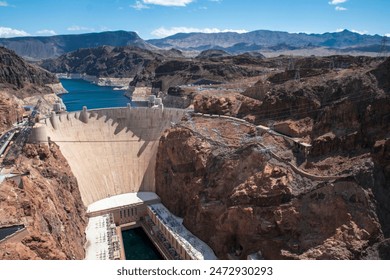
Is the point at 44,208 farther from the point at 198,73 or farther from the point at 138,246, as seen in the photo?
the point at 198,73

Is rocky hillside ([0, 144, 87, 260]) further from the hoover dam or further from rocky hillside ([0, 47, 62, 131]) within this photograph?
rocky hillside ([0, 47, 62, 131])

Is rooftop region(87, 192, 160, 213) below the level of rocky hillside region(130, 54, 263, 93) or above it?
below

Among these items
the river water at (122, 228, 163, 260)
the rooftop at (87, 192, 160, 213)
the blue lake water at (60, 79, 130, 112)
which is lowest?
the river water at (122, 228, 163, 260)

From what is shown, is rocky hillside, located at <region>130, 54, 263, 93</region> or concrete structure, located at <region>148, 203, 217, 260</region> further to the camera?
rocky hillside, located at <region>130, 54, 263, 93</region>

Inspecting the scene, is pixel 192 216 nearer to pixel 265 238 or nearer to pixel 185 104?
pixel 265 238

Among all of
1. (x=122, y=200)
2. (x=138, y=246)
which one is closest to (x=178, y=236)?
(x=138, y=246)

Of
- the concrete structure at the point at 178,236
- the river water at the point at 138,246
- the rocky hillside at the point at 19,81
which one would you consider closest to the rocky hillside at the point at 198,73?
the rocky hillside at the point at 19,81

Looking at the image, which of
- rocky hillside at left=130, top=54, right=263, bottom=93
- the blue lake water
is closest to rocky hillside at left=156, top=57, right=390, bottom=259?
rocky hillside at left=130, top=54, right=263, bottom=93
